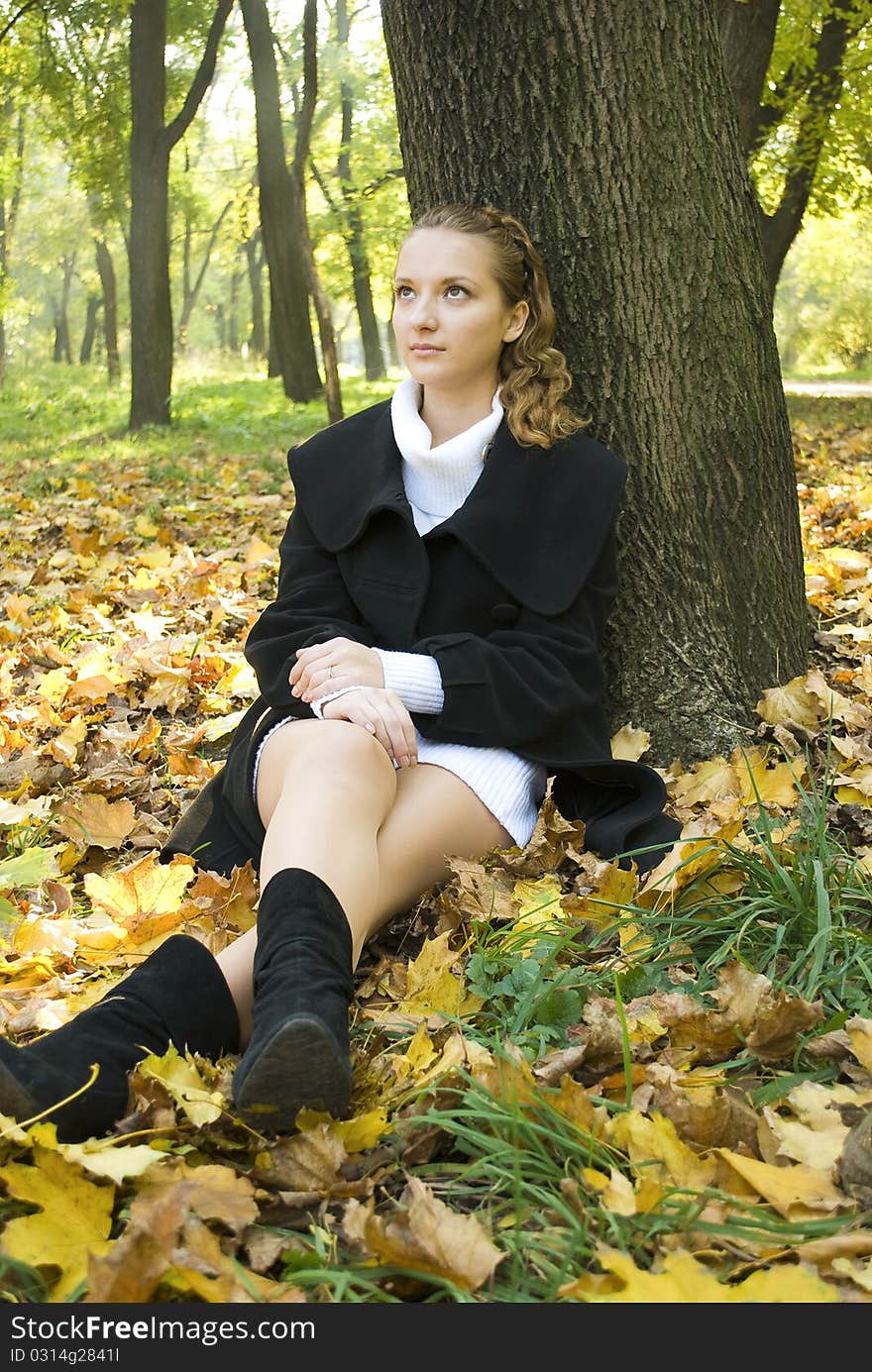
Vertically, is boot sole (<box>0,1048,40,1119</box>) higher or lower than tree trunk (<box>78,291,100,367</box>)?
lower

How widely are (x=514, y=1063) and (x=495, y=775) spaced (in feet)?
2.98

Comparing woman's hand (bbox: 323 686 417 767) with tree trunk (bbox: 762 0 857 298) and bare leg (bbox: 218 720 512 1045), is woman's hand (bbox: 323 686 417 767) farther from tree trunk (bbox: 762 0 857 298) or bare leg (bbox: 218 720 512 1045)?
tree trunk (bbox: 762 0 857 298)

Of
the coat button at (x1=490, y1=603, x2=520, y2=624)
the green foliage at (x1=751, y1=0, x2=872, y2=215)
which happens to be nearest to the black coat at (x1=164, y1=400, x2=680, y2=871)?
the coat button at (x1=490, y1=603, x2=520, y2=624)

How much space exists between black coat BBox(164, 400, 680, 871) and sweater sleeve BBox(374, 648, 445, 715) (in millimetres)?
38

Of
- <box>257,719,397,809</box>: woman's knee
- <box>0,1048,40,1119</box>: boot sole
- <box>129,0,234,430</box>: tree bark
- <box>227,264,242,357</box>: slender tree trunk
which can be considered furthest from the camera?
<box>227,264,242,357</box>: slender tree trunk

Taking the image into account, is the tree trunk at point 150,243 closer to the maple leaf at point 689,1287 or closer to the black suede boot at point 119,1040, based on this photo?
the black suede boot at point 119,1040

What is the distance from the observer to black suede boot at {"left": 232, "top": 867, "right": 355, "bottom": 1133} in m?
1.64

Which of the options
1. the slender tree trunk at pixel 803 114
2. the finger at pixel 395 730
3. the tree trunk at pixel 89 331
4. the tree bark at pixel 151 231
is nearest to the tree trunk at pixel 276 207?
the tree bark at pixel 151 231

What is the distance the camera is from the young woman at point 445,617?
93.4 inches

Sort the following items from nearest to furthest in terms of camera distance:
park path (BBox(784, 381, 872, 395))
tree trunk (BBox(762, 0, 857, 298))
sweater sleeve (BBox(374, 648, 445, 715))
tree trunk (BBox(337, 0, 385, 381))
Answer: sweater sleeve (BBox(374, 648, 445, 715)), tree trunk (BBox(762, 0, 857, 298)), park path (BBox(784, 381, 872, 395)), tree trunk (BBox(337, 0, 385, 381))

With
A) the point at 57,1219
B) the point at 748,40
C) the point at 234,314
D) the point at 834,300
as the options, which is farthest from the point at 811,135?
the point at 234,314

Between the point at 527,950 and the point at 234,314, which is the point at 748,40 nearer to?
the point at 527,950
